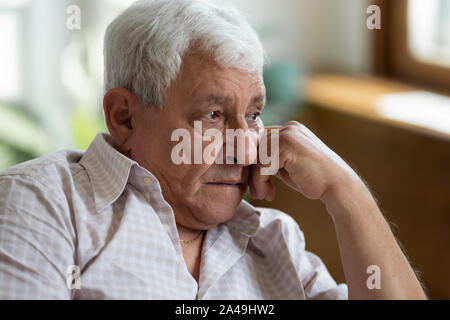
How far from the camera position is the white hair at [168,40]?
1252 millimetres

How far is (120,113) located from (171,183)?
0.60 ft

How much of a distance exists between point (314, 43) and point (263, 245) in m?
2.43

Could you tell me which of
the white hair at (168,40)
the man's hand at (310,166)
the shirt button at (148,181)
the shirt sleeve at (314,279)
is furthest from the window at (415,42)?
the shirt button at (148,181)

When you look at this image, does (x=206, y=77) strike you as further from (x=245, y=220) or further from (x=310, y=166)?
(x=245, y=220)

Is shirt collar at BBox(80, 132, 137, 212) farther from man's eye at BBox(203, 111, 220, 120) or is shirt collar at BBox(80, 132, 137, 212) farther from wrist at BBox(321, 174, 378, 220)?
wrist at BBox(321, 174, 378, 220)

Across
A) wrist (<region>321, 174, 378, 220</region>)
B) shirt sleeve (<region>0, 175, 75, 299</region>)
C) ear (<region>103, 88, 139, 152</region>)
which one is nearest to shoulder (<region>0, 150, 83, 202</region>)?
shirt sleeve (<region>0, 175, 75, 299</region>)

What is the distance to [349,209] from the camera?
1277 mm

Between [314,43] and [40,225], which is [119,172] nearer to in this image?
[40,225]

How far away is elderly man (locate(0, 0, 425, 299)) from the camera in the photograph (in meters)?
1.18

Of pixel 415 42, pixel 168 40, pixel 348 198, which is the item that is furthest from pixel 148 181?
pixel 415 42

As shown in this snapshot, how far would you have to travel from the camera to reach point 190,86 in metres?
1.27

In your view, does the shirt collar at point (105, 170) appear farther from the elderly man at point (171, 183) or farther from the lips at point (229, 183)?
the lips at point (229, 183)

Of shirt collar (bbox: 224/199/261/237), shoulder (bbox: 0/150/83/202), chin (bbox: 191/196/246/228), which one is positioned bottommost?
shirt collar (bbox: 224/199/261/237)
